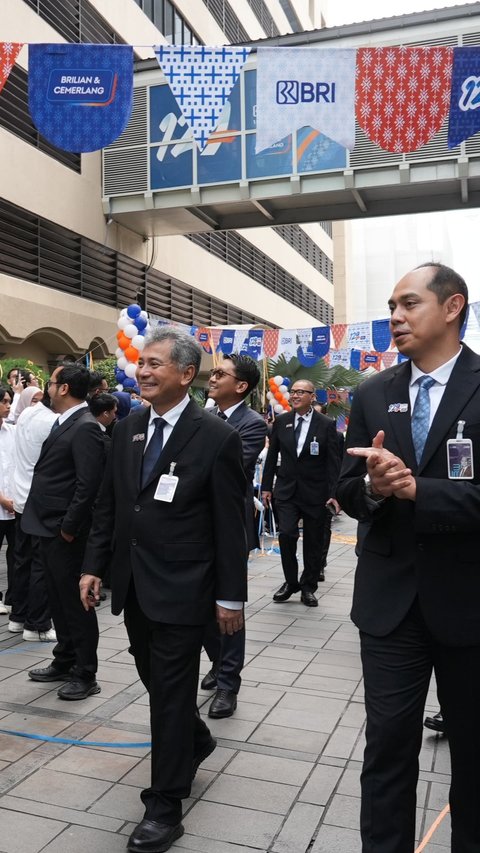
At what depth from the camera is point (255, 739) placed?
3.88 metres

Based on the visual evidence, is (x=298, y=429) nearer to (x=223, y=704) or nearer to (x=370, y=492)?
(x=223, y=704)

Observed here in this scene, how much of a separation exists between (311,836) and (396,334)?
6.42 feet

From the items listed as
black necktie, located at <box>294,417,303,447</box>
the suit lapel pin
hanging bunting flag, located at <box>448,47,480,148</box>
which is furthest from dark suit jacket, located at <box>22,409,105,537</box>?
hanging bunting flag, located at <box>448,47,480,148</box>

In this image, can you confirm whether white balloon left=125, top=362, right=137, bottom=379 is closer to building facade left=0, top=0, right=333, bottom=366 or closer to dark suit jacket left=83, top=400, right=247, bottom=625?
building facade left=0, top=0, right=333, bottom=366

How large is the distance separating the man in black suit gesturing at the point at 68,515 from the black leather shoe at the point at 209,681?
66cm

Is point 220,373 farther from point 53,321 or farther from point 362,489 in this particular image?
point 53,321

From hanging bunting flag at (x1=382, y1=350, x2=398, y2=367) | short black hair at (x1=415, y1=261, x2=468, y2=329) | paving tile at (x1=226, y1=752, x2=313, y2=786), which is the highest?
hanging bunting flag at (x1=382, y1=350, x2=398, y2=367)

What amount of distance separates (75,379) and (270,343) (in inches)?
584

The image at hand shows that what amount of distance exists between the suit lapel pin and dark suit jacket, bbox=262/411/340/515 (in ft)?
15.5

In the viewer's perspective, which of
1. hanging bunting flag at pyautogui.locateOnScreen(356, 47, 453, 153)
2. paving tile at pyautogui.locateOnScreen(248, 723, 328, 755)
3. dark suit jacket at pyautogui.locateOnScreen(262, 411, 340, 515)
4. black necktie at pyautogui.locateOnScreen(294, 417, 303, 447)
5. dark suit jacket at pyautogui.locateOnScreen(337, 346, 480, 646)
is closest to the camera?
dark suit jacket at pyautogui.locateOnScreen(337, 346, 480, 646)

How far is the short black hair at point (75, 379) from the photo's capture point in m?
4.75

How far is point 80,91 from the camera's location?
703 cm

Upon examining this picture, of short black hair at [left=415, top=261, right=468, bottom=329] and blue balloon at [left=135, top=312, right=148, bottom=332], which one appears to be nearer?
short black hair at [left=415, top=261, right=468, bottom=329]

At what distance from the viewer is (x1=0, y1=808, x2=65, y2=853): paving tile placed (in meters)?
2.80
